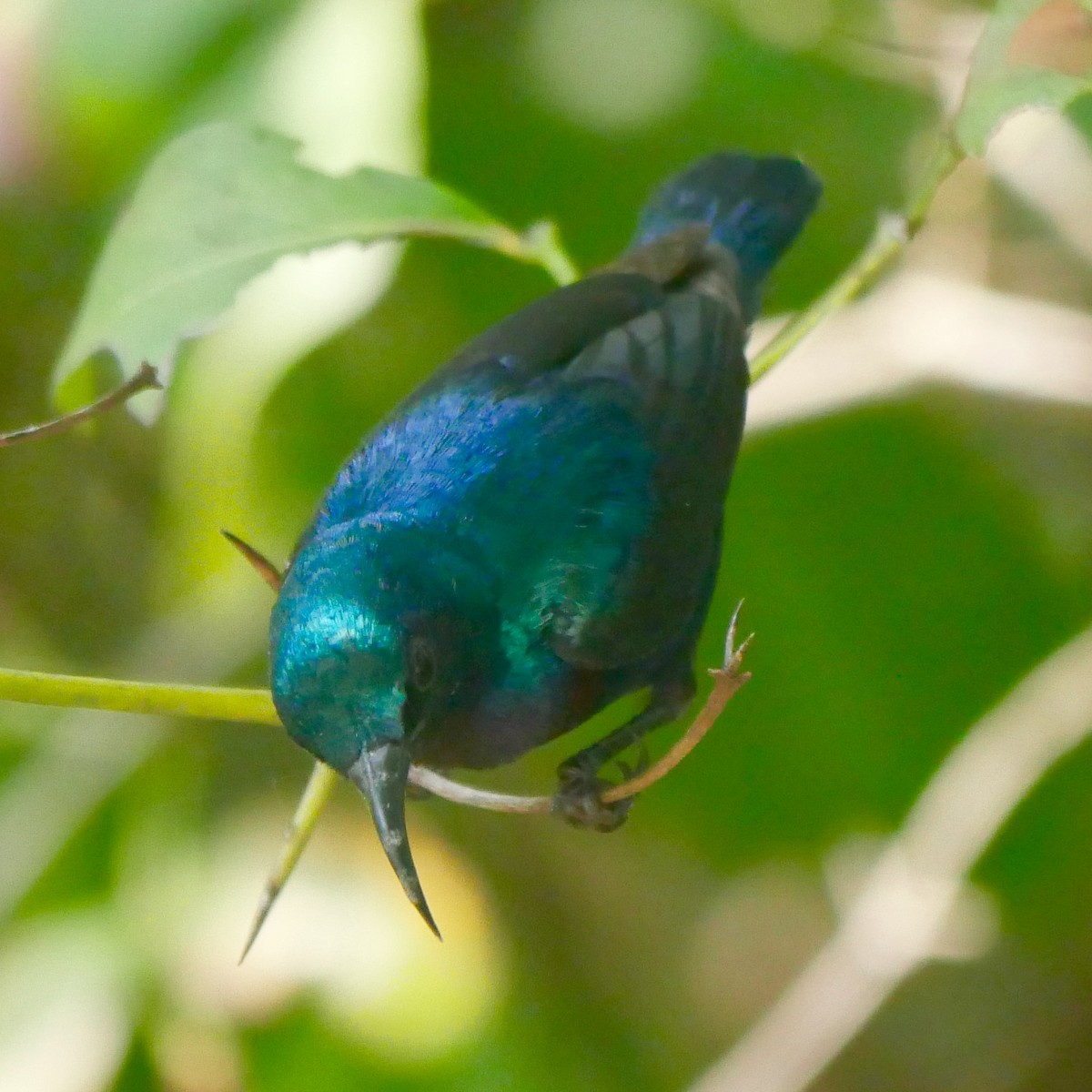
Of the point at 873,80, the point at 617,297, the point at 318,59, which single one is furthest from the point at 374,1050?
the point at 873,80

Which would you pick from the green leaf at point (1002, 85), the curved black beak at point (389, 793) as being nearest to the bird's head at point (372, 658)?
the curved black beak at point (389, 793)

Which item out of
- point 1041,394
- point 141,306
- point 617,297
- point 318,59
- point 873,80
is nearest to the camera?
point 141,306

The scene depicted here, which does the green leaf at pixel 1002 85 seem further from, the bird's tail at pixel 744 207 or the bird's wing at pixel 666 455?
the bird's tail at pixel 744 207

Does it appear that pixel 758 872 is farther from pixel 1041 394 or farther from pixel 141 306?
pixel 141 306

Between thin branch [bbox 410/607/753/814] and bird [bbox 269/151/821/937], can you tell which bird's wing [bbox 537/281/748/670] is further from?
thin branch [bbox 410/607/753/814]

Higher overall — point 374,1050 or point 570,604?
point 570,604

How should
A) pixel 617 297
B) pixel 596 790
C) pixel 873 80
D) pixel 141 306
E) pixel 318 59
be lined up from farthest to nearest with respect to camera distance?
pixel 873 80 → pixel 318 59 → pixel 617 297 → pixel 596 790 → pixel 141 306
